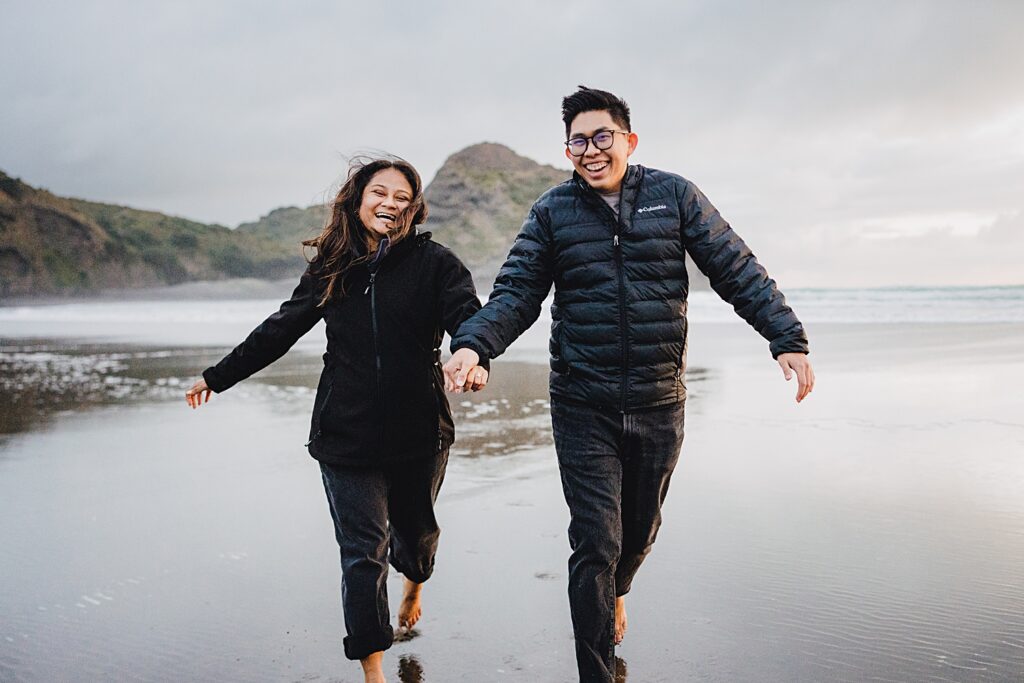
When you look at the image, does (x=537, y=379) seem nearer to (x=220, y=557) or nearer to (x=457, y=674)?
(x=220, y=557)

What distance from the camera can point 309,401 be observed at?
374 inches

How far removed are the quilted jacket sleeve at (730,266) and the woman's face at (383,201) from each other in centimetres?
112

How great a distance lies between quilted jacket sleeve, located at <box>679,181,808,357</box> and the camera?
2.93m

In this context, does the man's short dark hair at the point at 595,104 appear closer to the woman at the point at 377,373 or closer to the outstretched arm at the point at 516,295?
the outstretched arm at the point at 516,295

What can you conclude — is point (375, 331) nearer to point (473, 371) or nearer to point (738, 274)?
point (473, 371)

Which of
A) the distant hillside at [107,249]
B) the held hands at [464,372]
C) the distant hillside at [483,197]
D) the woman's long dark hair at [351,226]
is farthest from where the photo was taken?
the distant hillside at [483,197]

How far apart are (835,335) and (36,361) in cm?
1530

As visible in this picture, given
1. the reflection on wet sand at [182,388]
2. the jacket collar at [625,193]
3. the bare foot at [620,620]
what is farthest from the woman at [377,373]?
the reflection on wet sand at [182,388]

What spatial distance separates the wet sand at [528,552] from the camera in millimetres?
3121

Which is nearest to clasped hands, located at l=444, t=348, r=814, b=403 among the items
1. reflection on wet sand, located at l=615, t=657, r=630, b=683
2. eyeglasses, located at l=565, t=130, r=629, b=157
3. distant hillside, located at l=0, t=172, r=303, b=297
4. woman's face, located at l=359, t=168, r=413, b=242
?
woman's face, located at l=359, t=168, r=413, b=242

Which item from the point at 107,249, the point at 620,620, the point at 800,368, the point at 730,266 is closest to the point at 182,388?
the point at 620,620

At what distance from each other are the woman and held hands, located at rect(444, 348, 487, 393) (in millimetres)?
31

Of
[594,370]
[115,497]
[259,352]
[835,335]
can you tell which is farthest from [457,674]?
[835,335]

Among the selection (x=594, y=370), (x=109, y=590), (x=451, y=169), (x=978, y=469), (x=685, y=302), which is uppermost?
(x=451, y=169)
